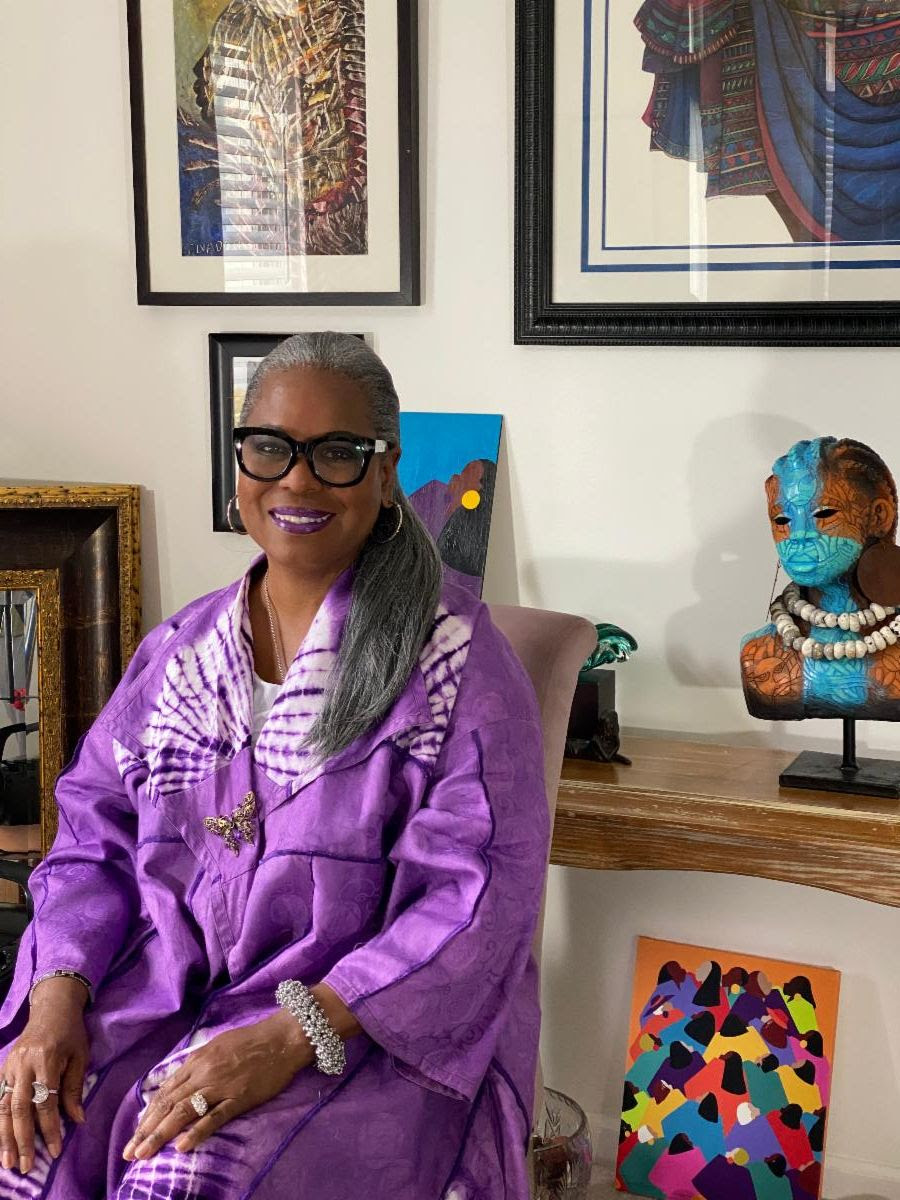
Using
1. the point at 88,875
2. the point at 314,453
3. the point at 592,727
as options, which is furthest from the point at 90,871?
the point at 592,727

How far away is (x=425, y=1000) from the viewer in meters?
1.51

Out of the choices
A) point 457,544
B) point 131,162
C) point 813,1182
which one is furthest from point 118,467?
point 813,1182

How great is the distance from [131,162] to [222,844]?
159 centimetres

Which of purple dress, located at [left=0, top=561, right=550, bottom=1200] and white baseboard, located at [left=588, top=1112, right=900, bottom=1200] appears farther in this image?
white baseboard, located at [left=588, top=1112, right=900, bottom=1200]

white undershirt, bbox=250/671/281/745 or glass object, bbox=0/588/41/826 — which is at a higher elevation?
white undershirt, bbox=250/671/281/745

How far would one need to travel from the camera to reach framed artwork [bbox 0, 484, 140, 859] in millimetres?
2592

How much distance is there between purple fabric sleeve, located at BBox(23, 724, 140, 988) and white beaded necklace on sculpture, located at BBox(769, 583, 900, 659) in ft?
→ 3.22

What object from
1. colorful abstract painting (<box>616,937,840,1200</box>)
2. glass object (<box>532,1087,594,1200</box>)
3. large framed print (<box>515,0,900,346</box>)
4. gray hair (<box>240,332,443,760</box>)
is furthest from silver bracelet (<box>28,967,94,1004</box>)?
large framed print (<box>515,0,900,346</box>)

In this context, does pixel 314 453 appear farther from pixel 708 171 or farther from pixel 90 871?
pixel 708 171

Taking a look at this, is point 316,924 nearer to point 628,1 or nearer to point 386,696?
point 386,696

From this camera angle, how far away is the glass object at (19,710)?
2.59 meters

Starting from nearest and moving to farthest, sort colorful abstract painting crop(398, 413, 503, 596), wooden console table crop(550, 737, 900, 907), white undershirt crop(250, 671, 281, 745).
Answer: white undershirt crop(250, 671, 281, 745) < wooden console table crop(550, 737, 900, 907) < colorful abstract painting crop(398, 413, 503, 596)

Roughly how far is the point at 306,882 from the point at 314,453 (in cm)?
51

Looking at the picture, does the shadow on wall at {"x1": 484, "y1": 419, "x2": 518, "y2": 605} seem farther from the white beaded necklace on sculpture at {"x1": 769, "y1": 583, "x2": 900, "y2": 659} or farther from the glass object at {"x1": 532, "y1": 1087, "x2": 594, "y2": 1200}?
the glass object at {"x1": 532, "y1": 1087, "x2": 594, "y2": 1200}
